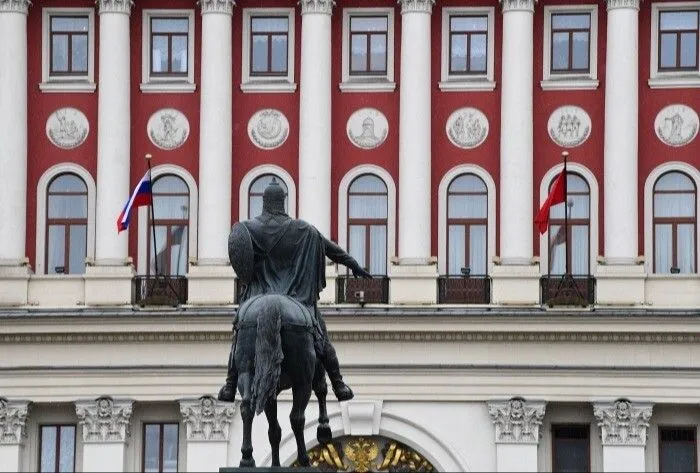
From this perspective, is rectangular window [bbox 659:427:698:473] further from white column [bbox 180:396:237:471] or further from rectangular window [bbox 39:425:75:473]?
rectangular window [bbox 39:425:75:473]

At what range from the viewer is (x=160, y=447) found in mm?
64188

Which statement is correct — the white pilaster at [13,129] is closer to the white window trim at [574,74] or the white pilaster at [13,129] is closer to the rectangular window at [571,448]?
the white window trim at [574,74]

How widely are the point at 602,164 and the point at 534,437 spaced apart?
5.99m

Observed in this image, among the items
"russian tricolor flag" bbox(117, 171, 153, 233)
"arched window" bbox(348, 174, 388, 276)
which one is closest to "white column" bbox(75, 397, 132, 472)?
"russian tricolor flag" bbox(117, 171, 153, 233)

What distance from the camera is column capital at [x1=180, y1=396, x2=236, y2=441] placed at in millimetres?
63156

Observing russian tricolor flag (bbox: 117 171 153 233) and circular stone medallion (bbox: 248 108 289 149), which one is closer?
russian tricolor flag (bbox: 117 171 153 233)

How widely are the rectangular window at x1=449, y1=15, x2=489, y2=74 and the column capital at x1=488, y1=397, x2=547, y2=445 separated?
285 inches

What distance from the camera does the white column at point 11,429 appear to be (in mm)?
63625

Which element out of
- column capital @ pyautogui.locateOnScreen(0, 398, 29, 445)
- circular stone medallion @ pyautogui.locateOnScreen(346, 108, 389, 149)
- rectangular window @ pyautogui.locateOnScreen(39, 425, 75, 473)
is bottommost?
rectangular window @ pyautogui.locateOnScreen(39, 425, 75, 473)

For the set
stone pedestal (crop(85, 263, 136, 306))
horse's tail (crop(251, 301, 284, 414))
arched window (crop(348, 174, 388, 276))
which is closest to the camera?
horse's tail (crop(251, 301, 284, 414))

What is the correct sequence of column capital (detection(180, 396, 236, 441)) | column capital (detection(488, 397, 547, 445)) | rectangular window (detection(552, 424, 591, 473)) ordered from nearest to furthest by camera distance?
1. column capital (detection(488, 397, 547, 445))
2. column capital (detection(180, 396, 236, 441))
3. rectangular window (detection(552, 424, 591, 473))

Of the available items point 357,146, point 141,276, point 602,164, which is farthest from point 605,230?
point 141,276

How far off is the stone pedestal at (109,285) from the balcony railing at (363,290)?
4.37 metres

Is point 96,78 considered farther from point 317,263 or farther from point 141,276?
point 317,263
